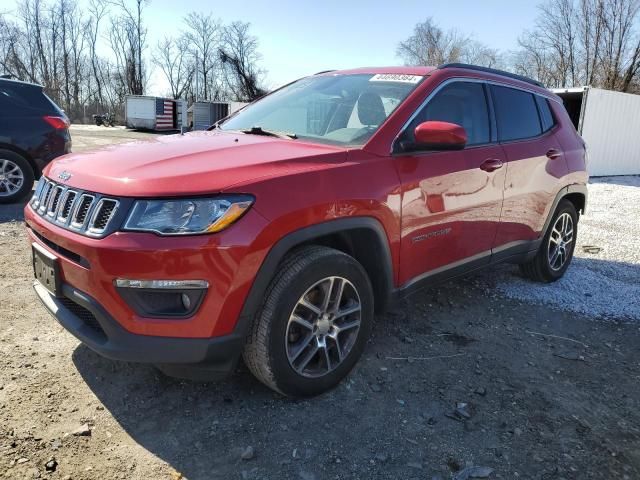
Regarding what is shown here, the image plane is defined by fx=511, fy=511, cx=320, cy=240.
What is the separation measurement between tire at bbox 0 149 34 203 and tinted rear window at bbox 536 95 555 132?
6.70 meters

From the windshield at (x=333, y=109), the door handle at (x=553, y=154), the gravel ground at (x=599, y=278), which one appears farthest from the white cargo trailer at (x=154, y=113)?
the door handle at (x=553, y=154)

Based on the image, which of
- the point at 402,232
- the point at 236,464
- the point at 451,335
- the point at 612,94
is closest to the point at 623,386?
the point at 451,335

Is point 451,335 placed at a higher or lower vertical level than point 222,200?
lower

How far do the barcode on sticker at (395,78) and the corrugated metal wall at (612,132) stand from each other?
1365cm

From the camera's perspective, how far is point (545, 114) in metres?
4.59

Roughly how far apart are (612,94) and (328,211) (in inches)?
635

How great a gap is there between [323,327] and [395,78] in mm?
1785

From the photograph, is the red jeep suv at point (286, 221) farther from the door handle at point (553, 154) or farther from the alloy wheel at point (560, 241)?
the alloy wheel at point (560, 241)

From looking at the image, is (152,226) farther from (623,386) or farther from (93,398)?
(623,386)

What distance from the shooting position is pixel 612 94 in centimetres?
1543

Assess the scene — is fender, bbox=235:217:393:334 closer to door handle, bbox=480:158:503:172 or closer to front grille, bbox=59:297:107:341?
front grille, bbox=59:297:107:341

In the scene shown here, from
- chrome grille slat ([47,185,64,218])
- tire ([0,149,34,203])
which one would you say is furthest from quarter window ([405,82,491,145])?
tire ([0,149,34,203])

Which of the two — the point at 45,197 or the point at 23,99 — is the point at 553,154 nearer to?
the point at 45,197

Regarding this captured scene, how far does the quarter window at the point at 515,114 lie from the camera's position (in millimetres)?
3979
